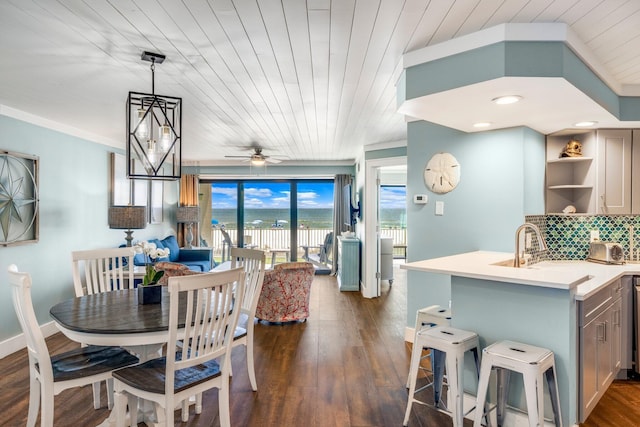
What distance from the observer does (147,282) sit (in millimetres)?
2545

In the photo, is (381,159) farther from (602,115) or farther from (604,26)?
(604,26)

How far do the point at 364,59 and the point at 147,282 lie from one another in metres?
2.12

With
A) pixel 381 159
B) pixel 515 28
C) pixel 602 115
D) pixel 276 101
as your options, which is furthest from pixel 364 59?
pixel 381 159

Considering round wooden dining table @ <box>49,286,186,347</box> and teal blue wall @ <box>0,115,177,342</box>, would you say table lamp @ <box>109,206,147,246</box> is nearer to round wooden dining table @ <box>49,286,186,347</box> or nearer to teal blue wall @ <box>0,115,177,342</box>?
teal blue wall @ <box>0,115,177,342</box>

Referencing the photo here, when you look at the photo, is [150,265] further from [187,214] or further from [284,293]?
[187,214]

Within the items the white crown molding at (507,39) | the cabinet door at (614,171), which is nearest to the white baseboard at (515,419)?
the cabinet door at (614,171)

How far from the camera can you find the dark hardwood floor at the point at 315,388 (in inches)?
96.5

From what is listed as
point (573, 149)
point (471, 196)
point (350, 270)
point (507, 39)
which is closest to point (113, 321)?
point (507, 39)

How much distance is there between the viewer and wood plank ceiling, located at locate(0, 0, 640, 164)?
186cm

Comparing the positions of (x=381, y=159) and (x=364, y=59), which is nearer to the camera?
(x=364, y=59)

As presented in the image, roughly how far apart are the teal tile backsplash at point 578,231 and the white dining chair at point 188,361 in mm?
2901

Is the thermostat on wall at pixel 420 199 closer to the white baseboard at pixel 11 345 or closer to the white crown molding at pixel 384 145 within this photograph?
the white crown molding at pixel 384 145

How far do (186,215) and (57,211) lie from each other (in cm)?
292

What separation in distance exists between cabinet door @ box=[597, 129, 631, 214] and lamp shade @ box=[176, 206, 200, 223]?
6.22 m
